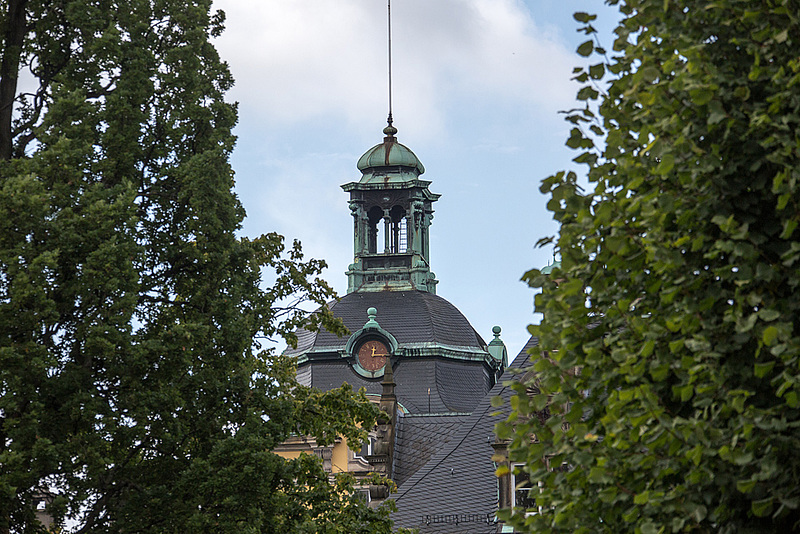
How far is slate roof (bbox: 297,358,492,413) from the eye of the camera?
67.4m

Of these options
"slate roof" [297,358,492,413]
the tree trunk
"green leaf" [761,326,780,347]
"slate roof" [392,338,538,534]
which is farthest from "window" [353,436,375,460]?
"green leaf" [761,326,780,347]

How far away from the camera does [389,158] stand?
76.2 m

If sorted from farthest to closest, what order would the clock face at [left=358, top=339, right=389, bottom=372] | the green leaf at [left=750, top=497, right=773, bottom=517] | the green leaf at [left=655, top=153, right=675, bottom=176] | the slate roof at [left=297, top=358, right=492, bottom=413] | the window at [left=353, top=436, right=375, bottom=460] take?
the clock face at [left=358, top=339, right=389, bottom=372] → the slate roof at [left=297, top=358, right=492, bottom=413] → the window at [left=353, top=436, right=375, bottom=460] → the green leaf at [left=655, top=153, right=675, bottom=176] → the green leaf at [left=750, top=497, right=773, bottom=517]

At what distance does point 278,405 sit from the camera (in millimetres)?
23750

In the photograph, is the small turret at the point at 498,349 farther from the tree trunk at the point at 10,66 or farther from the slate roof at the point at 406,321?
the tree trunk at the point at 10,66

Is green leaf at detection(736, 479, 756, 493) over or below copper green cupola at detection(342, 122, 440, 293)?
below

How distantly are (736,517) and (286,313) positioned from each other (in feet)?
62.2

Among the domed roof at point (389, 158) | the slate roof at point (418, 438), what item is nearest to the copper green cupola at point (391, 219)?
the domed roof at point (389, 158)

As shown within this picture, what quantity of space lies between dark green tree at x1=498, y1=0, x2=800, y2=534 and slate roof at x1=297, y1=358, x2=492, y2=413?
184 feet

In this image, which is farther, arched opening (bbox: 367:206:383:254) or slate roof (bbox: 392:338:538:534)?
arched opening (bbox: 367:206:383:254)

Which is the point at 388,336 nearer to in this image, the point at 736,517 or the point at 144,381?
the point at 144,381

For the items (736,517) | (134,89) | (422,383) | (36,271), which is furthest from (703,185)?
(422,383)

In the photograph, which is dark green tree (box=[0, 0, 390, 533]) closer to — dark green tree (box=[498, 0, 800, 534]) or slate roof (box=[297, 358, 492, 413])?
dark green tree (box=[498, 0, 800, 534])

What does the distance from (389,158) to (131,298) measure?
5542 centimetres
